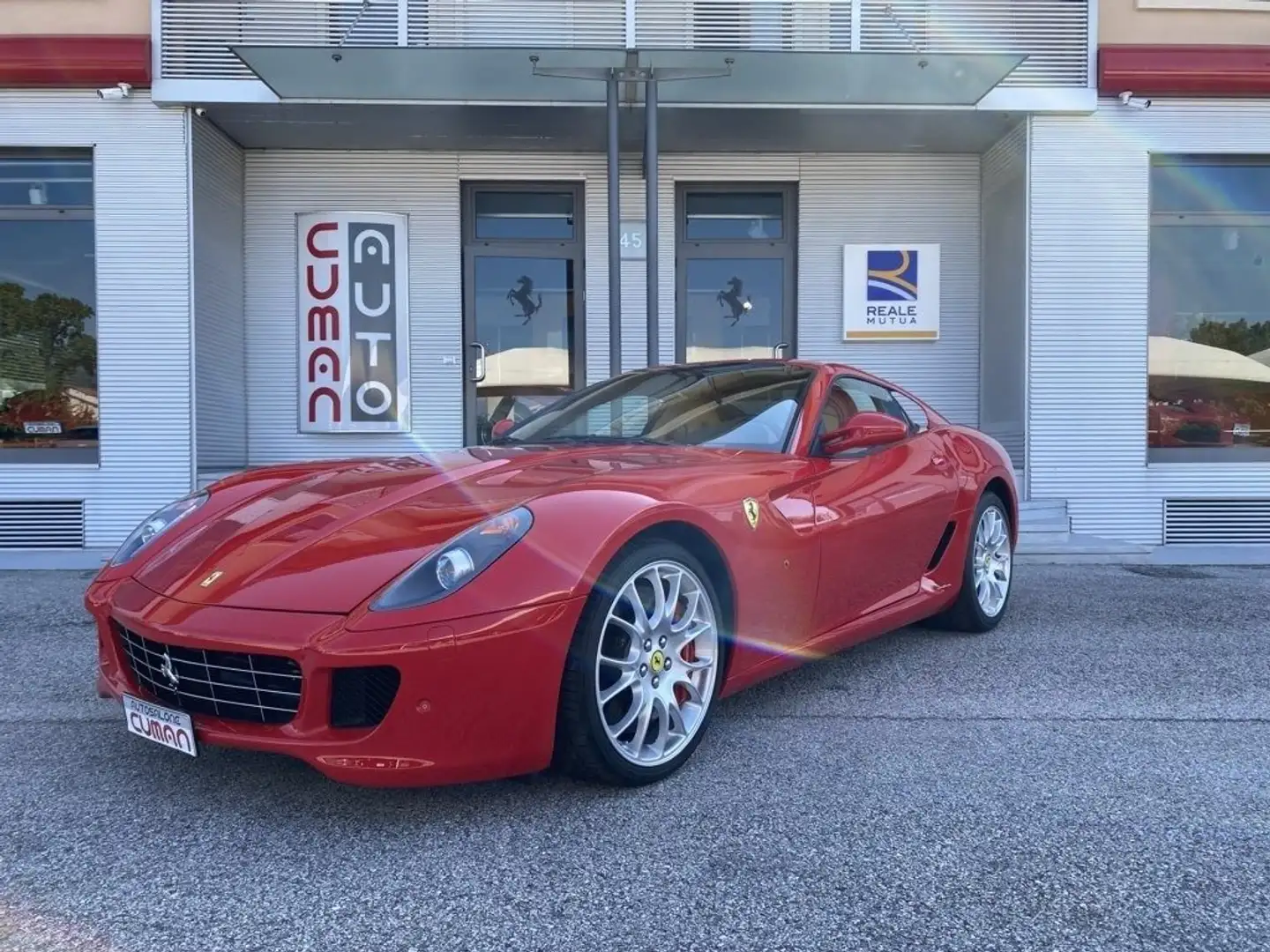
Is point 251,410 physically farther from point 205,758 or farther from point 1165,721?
point 1165,721

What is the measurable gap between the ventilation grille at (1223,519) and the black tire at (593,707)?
6853 mm

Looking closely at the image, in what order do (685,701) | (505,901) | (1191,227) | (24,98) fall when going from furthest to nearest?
(1191,227)
(24,98)
(685,701)
(505,901)

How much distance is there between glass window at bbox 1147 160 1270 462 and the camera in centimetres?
833

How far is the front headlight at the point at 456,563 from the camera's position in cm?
242

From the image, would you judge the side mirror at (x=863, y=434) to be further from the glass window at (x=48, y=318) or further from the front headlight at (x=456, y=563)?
the glass window at (x=48, y=318)

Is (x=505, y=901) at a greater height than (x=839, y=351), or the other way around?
(x=839, y=351)

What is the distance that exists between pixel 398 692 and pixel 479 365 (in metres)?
7.21

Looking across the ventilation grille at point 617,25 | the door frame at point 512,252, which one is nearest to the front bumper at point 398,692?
the ventilation grille at point 617,25

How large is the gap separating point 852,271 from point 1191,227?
2.83 m

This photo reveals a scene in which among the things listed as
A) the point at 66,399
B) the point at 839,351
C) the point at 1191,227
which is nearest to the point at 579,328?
the point at 839,351

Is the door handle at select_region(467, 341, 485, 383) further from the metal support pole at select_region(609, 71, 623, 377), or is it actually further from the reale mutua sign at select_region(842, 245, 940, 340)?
the reale mutua sign at select_region(842, 245, 940, 340)

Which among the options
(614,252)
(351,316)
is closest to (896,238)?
(614,252)

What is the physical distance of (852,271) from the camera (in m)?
9.30

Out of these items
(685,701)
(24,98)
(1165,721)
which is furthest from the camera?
(24,98)
